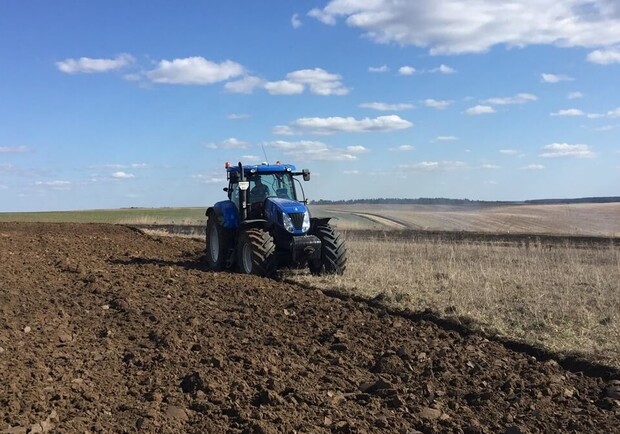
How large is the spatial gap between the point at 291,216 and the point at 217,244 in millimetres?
2487

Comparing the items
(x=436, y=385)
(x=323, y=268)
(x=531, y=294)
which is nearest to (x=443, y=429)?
(x=436, y=385)

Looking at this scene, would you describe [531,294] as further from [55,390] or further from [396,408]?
[55,390]

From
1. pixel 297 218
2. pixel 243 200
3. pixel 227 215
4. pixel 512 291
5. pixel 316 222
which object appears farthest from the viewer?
pixel 227 215

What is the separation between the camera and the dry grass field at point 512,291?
7.58m

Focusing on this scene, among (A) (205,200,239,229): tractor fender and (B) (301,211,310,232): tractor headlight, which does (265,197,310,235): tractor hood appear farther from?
(A) (205,200,239,229): tractor fender

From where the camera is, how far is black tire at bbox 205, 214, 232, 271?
535 inches

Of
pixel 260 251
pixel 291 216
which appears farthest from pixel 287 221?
pixel 260 251

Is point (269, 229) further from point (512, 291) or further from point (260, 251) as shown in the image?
point (512, 291)

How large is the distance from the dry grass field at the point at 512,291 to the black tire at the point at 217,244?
6.37 feet

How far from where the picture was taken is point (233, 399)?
5.26 m

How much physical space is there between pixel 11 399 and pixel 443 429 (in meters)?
3.36

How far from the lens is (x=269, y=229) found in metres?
12.7

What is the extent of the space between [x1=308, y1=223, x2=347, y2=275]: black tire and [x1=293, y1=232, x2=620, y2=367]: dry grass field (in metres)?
0.40

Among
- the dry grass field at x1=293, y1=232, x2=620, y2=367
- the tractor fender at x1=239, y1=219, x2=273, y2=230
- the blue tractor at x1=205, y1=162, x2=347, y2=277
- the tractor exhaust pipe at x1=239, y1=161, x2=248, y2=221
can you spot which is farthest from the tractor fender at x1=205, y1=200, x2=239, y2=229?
the dry grass field at x1=293, y1=232, x2=620, y2=367
